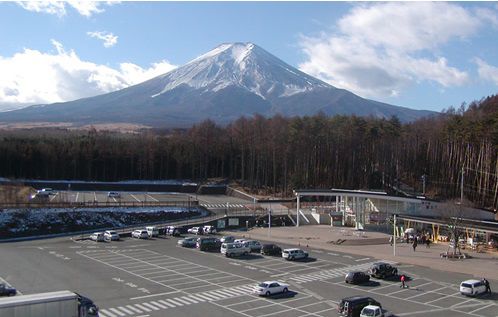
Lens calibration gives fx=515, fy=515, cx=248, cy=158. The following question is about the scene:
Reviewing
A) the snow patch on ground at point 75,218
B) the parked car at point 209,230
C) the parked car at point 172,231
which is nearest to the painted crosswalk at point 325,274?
the parked car at point 209,230

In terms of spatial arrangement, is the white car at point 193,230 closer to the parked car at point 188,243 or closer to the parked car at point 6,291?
the parked car at point 188,243

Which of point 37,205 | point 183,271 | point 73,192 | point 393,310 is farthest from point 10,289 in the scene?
point 73,192

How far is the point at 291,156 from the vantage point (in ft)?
228

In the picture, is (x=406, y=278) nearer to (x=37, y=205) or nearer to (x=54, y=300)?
(x=54, y=300)

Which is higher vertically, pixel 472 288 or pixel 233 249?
pixel 472 288

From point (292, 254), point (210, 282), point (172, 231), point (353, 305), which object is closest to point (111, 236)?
point (172, 231)

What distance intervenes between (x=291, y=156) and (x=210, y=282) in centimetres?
4506

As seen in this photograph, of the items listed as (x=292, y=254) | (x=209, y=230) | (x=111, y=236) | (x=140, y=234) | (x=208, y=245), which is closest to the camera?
(x=292, y=254)

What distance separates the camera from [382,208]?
4653 centimetres

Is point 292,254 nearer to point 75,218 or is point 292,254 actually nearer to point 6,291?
point 6,291

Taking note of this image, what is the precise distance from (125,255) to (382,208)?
24.1 m

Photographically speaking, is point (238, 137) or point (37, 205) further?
point (238, 137)

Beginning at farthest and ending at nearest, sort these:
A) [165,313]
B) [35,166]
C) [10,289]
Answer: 1. [35,166]
2. [10,289]
3. [165,313]

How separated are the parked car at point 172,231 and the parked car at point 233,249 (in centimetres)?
1030
